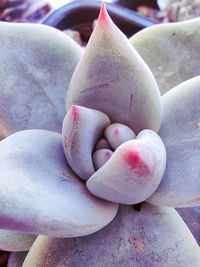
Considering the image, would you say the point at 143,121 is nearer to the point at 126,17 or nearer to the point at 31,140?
the point at 31,140

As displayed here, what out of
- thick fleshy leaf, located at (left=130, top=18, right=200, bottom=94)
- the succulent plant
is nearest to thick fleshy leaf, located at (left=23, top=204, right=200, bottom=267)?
the succulent plant

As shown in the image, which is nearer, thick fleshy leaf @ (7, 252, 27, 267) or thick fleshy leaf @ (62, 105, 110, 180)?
thick fleshy leaf @ (62, 105, 110, 180)

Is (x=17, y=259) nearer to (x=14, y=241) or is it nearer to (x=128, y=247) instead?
(x=14, y=241)

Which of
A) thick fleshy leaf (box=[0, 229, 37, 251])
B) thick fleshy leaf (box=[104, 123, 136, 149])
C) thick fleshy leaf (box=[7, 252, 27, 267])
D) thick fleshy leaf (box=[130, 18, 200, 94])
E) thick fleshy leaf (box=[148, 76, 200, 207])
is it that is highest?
thick fleshy leaf (box=[130, 18, 200, 94])

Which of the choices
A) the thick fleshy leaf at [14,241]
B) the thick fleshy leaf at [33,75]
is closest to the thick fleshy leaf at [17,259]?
the thick fleshy leaf at [14,241]

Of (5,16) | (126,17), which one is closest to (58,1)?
(5,16)

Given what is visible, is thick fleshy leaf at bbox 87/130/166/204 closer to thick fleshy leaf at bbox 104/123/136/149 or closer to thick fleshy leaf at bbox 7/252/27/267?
thick fleshy leaf at bbox 104/123/136/149
